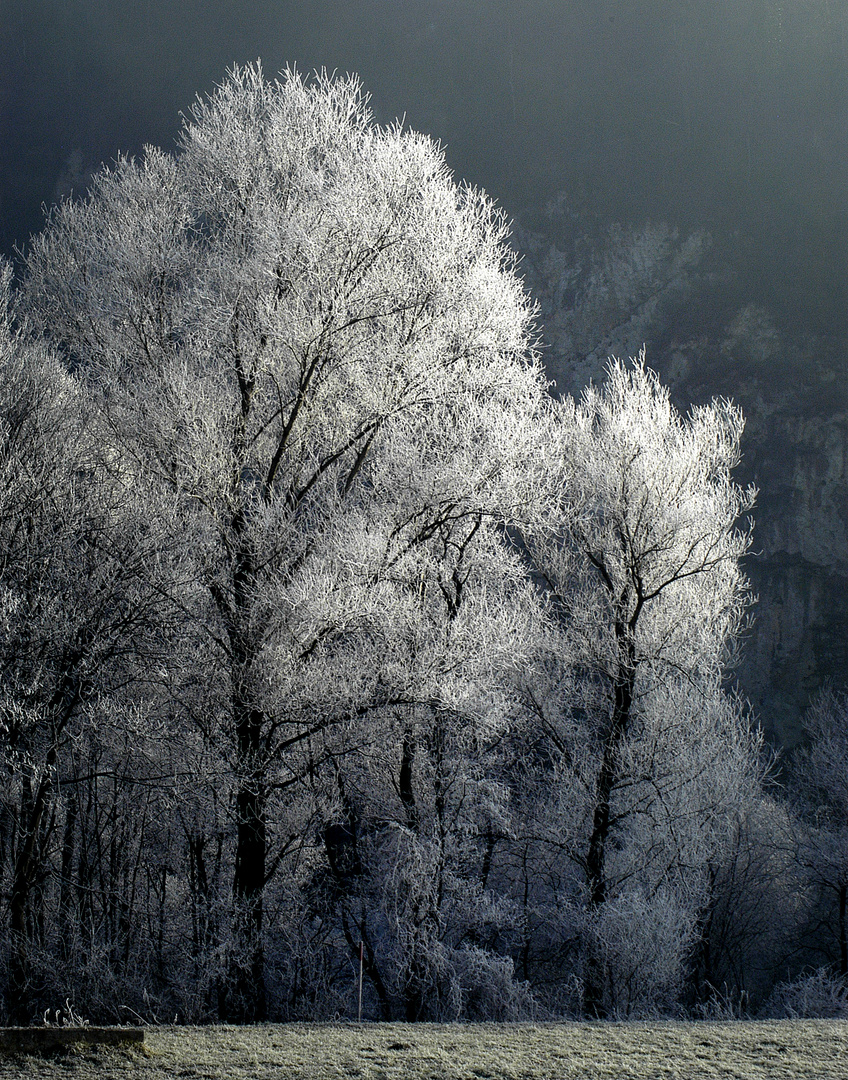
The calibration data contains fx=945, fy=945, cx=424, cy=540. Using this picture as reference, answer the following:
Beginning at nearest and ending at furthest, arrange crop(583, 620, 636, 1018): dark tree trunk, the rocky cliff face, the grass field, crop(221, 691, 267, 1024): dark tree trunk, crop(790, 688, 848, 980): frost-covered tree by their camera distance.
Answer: the grass field → crop(221, 691, 267, 1024): dark tree trunk → crop(583, 620, 636, 1018): dark tree trunk → crop(790, 688, 848, 980): frost-covered tree → the rocky cliff face

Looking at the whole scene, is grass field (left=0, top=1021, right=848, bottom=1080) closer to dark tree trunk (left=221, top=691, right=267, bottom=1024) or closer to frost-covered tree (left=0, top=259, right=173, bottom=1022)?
dark tree trunk (left=221, top=691, right=267, bottom=1024)

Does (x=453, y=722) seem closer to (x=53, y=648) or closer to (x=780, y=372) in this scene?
(x=53, y=648)

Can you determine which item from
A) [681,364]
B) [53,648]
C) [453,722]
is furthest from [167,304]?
[681,364]

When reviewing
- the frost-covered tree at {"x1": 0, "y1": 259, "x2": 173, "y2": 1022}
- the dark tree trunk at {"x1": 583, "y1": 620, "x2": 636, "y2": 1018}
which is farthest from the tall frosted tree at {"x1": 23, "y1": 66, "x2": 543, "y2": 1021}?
the dark tree trunk at {"x1": 583, "y1": 620, "x2": 636, "y2": 1018}

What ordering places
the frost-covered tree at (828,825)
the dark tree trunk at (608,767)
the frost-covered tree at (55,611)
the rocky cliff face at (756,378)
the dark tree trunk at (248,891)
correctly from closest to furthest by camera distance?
the dark tree trunk at (248,891) → the frost-covered tree at (55,611) → the dark tree trunk at (608,767) → the frost-covered tree at (828,825) → the rocky cliff face at (756,378)

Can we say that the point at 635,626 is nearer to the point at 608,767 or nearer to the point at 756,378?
the point at 608,767

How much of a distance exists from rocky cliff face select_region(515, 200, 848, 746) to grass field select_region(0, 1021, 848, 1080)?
37079 millimetres

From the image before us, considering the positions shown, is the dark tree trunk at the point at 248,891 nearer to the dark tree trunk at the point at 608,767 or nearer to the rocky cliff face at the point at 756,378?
the dark tree trunk at the point at 608,767

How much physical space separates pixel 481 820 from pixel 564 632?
118 inches

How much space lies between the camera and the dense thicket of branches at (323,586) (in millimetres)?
10297

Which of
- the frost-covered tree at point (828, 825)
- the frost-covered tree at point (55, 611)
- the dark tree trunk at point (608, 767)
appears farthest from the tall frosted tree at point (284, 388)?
the frost-covered tree at point (828, 825)

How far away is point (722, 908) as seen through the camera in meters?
22.6

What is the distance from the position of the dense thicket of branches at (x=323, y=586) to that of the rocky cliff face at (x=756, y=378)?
29.3 m

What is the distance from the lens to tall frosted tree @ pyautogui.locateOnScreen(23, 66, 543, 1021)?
1010 centimetres
